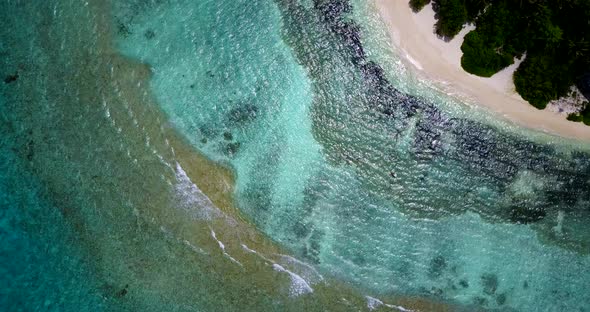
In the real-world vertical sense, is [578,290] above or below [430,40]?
below

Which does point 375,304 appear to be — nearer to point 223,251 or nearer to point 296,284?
point 296,284

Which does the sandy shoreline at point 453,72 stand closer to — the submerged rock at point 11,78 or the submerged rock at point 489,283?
the submerged rock at point 489,283

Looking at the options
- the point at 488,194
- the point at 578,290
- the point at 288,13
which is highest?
the point at 288,13

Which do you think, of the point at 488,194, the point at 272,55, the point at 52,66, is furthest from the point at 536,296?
the point at 52,66

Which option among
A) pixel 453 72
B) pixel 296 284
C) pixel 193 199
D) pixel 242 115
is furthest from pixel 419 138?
pixel 193 199

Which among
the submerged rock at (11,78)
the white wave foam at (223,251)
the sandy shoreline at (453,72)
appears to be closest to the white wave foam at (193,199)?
the white wave foam at (223,251)

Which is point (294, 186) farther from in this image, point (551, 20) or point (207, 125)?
point (551, 20)
